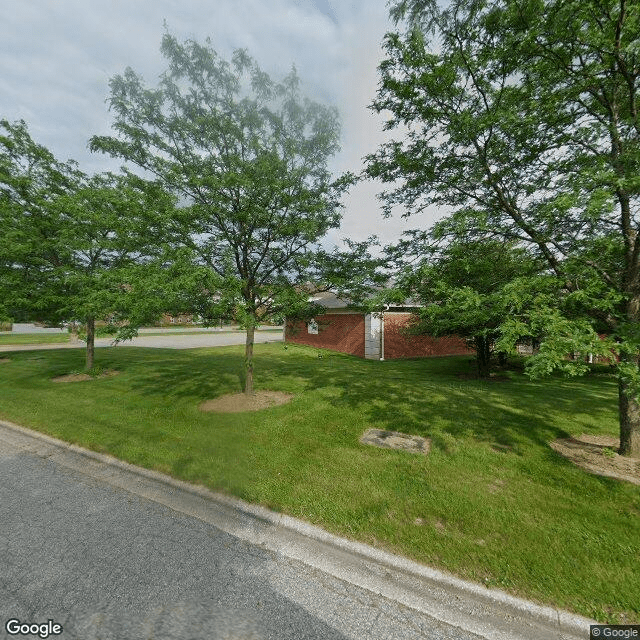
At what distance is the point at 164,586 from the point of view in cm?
253

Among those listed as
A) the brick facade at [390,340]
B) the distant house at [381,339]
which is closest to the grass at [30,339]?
the brick facade at [390,340]

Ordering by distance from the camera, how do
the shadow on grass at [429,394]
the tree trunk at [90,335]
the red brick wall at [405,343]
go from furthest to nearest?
the red brick wall at [405,343] → the tree trunk at [90,335] → the shadow on grass at [429,394]

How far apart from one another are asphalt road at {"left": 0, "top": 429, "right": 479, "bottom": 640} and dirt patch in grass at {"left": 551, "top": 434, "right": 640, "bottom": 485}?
12.0 ft

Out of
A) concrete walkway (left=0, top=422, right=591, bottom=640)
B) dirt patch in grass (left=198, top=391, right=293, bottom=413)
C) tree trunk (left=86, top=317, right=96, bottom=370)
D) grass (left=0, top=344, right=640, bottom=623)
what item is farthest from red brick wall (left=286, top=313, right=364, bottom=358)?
concrete walkway (left=0, top=422, right=591, bottom=640)

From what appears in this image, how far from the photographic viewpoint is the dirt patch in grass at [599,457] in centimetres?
420

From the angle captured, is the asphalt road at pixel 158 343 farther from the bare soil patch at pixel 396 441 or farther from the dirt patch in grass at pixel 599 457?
the dirt patch in grass at pixel 599 457

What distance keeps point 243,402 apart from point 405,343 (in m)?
11.4

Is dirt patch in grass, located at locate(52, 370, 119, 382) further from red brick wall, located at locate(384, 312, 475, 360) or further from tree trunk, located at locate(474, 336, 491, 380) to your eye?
tree trunk, located at locate(474, 336, 491, 380)

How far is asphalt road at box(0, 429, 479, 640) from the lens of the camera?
221 cm

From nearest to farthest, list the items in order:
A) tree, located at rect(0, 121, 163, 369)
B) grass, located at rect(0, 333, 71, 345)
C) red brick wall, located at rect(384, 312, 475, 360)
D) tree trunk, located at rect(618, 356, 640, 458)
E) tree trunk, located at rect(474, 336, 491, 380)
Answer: tree trunk, located at rect(618, 356, 640, 458) → tree, located at rect(0, 121, 163, 369) → tree trunk, located at rect(474, 336, 491, 380) → red brick wall, located at rect(384, 312, 475, 360) → grass, located at rect(0, 333, 71, 345)

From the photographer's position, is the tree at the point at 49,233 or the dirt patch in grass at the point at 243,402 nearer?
the dirt patch in grass at the point at 243,402

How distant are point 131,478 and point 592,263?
23.2 ft

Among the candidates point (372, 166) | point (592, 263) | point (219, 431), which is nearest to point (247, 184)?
point (372, 166)

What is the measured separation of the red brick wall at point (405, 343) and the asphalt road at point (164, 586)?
1357 cm
